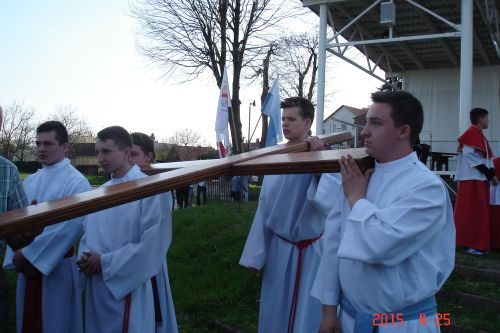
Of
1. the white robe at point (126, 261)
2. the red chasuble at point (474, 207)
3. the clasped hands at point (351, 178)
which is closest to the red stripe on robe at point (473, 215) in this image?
the red chasuble at point (474, 207)

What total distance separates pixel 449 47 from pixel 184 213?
344 inches

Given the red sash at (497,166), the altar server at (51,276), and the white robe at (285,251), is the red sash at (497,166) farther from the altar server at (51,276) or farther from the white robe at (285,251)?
the altar server at (51,276)

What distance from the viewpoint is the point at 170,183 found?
224 cm

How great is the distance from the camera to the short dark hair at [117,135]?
3.77 metres

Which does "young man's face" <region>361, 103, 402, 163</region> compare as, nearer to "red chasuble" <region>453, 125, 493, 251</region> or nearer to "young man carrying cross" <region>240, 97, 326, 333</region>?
"young man carrying cross" <region>240, 97, 326, 333</region>

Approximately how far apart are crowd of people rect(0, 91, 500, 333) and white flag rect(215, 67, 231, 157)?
6.64m

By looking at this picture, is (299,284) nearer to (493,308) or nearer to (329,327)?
(329,327)

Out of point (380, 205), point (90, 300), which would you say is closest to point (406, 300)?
point (380, 205)

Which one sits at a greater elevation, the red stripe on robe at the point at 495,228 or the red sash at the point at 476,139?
the red sash at the point at 476,139

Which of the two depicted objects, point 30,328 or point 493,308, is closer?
point 30,328

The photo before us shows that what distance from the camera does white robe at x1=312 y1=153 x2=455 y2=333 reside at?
224cm

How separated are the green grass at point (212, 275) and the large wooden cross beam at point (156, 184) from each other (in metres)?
3.45

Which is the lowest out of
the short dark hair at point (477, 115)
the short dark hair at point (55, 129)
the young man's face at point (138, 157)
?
the young man's face at point (138, 157)

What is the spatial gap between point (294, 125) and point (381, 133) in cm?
163
